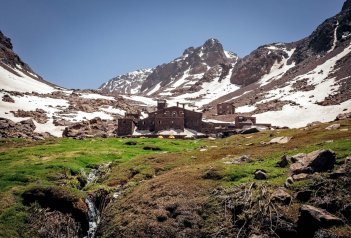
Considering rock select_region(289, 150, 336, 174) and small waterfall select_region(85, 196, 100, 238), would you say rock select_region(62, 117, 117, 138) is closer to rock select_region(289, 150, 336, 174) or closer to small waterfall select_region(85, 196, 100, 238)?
small waterfall select_region(85, 196, 100, 238)

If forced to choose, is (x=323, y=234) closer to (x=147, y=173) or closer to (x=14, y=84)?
(x=147, y=173)

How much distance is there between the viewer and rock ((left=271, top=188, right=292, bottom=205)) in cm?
2050

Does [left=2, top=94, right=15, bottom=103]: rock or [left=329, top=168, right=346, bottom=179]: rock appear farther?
[left=2, top=94, right=15, bottom=103]: rock

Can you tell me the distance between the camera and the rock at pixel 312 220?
17875 millimetres

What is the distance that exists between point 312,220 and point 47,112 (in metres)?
122

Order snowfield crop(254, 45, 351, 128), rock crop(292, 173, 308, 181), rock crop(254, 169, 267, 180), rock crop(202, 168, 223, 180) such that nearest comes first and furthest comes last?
rock crop(292, 173, 308, 181) → rock crop(254, 169, 267, 180) → rock crop(202, 168, 223, 180) → snowfield crop(254, 45, 351, 128)

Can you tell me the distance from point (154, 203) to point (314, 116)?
98518mm

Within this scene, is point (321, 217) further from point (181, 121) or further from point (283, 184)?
point (181, 121)

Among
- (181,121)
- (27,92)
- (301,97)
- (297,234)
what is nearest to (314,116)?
(301,97)

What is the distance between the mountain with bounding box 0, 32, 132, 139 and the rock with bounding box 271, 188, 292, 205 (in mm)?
71604

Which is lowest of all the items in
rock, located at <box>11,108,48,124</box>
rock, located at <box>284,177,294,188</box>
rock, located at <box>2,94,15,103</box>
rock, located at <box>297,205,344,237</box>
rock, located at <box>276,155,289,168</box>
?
rock, located at <box>297,205,344,237</box>

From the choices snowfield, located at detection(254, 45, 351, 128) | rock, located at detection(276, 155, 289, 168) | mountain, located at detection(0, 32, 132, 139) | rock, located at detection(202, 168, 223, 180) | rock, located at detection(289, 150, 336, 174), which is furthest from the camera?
snowfield, located at detection(254, 45, 351, 128)

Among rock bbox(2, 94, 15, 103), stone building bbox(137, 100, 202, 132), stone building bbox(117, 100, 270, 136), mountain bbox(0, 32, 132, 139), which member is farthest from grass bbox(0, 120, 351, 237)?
rock bbox(2, 94, 15, 103)

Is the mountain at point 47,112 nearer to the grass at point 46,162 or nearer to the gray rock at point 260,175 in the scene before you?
the grass at point 46,162
